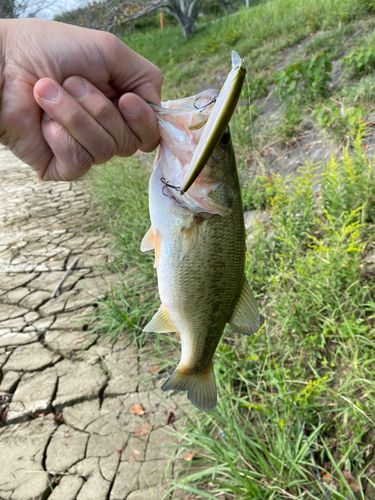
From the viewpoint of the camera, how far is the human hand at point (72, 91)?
114cm

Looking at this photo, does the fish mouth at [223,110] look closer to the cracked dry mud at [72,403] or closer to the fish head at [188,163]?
the fish head at [188,163]

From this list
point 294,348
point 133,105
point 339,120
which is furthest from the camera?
point 339,120

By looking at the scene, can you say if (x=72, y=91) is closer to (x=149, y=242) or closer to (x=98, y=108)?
(x=98, y=108)

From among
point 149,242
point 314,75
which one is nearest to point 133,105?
point 149,242

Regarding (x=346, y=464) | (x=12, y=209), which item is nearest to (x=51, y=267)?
(x=12, y=209)

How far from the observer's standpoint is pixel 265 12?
10961 millimetres

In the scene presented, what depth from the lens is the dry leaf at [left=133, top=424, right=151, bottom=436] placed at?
286cm

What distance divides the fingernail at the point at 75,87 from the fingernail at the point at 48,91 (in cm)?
7

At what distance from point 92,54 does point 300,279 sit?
87.0 inches

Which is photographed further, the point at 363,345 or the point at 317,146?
the point at 317,146

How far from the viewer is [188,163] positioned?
104 centimetres

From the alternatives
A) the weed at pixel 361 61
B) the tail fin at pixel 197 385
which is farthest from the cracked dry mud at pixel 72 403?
the weed at pixel 361 61

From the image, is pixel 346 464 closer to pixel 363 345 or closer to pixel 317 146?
pixel 363 345

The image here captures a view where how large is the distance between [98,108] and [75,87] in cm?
9
